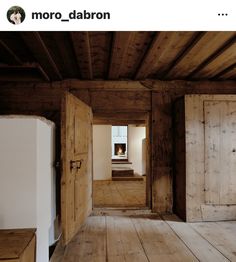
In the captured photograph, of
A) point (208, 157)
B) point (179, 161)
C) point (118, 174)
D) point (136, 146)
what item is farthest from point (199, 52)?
point (136, 146)

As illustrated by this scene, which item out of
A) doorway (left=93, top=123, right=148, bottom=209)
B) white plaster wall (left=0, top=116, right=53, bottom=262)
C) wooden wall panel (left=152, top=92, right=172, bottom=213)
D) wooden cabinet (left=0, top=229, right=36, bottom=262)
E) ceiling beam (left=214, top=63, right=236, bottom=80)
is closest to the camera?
wooden cabinet (left=0, top=229, right=36, bottom=262)

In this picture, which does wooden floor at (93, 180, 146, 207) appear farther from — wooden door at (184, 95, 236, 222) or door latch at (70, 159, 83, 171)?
door latch at (70, 159, 83, 171)

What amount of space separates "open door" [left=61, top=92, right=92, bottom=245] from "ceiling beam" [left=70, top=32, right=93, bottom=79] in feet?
1.74

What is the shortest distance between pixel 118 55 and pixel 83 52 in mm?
437

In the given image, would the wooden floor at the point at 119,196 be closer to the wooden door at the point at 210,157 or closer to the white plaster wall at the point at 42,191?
the wooden door at the point at 210,157

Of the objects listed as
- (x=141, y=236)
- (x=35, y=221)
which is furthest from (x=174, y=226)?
(x=35, y=221)

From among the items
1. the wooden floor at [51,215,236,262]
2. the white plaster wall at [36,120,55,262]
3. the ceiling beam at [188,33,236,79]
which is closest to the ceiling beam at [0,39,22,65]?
the white plaster wall at [36,120,55,262]

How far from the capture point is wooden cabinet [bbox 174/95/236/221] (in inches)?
158

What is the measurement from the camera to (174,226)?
3799 millimetres

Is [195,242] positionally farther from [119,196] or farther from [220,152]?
[119,196]

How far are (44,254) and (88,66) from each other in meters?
2.48

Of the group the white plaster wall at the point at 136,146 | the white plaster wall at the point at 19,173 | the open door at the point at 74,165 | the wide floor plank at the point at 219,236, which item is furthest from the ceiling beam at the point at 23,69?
the white plaster wall at the point at 136,146

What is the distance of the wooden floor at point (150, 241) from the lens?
9.13ft
